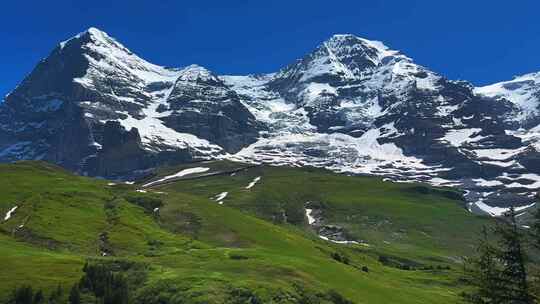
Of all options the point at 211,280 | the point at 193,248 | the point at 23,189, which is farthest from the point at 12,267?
the point at 23,189

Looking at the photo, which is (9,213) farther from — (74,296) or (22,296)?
(74,296)

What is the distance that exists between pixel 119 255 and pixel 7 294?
34.7 meters

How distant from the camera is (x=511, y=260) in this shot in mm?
41562

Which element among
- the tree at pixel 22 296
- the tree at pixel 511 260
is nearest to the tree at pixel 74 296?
the tree at pixel 22 296

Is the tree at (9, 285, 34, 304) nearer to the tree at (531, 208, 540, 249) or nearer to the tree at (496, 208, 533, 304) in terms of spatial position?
the tree at (496, 208, 533, 304)

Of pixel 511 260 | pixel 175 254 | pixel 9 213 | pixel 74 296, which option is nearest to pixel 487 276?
pixel 511 260

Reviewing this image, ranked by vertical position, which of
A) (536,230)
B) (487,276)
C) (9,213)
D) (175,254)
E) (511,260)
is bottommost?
(175,254)

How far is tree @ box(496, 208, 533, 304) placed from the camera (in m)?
40.0

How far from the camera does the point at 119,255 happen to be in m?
126

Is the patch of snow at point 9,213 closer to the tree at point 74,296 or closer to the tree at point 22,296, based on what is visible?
the tree at point 22,296

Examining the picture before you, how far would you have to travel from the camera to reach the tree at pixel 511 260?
1574 inches

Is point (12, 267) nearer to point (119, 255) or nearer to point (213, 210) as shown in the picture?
point (119, 255)

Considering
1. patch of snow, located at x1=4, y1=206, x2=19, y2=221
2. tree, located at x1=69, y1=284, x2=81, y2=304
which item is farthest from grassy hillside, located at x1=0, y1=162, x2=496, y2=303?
tree, located at x1=69, y1=284, x2=81, y2=304

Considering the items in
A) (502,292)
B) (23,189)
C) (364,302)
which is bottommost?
(364,302)
